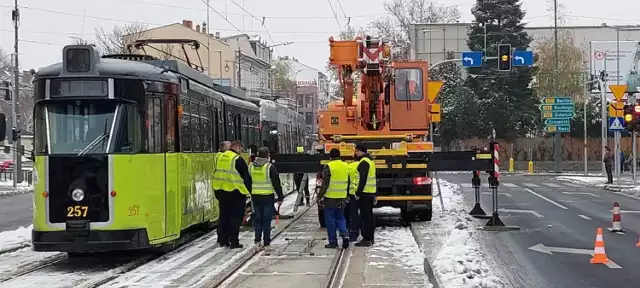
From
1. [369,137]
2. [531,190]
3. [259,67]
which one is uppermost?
[259,67]

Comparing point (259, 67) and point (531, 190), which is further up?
point (259, 67)

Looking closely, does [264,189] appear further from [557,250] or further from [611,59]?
[611,59]

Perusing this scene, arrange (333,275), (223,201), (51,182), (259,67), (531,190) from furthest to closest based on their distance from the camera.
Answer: (259,67)
(531,190)
(223,201)
(51,182)
(333,275)

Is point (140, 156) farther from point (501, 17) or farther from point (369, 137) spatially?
point (501, 17)

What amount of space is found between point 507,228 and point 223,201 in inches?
263

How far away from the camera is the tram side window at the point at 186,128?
14.0m

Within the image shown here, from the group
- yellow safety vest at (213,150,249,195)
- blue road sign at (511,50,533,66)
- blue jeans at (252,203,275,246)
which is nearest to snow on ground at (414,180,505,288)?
blue jeans at (252,203,275,246)

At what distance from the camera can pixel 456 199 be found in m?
27.0

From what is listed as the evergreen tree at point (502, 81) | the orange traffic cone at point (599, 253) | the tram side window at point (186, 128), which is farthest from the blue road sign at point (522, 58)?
the evergreen tree at point (502, 81)

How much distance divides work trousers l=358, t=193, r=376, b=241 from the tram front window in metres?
4.66

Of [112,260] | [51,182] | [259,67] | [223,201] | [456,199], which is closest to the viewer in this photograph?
[51,182]

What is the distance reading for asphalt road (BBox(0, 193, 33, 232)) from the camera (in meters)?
21.7

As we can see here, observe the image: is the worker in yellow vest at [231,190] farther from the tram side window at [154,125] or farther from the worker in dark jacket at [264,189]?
the tram side window at [154,125]

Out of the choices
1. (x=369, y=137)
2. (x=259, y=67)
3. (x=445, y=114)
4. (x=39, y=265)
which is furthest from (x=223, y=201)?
(x=259, y=67)
